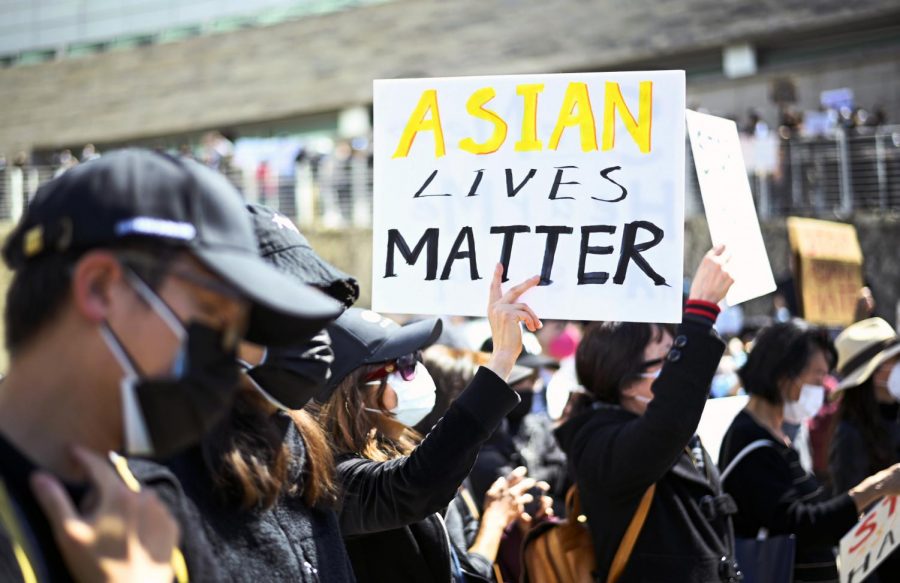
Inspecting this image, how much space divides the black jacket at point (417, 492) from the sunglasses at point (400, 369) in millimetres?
292

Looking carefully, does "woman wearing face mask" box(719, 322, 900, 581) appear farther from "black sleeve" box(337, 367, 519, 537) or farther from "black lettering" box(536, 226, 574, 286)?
"black sleeve" box(337, 367, 519, 537)

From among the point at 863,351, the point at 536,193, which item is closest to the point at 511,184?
the point at 536,193

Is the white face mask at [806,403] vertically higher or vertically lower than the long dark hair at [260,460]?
lower

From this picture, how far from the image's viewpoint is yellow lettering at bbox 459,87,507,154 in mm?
3217

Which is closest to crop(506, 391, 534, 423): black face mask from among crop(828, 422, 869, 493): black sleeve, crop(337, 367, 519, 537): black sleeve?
crop(828, 422, 869, 493): black sleeve

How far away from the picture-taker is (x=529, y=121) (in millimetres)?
3213

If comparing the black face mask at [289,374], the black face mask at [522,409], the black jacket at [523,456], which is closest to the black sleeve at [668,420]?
the black face mask at [289,374]

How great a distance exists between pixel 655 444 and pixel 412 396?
2.34 feet

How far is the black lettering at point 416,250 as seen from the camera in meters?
3.20

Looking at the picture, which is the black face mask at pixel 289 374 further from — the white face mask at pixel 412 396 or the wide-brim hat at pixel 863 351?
the wide-brim hat at pixel 863 351

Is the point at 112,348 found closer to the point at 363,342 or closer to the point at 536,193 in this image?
the point at 363,342

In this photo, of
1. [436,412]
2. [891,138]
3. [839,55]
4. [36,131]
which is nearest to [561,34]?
[839,55]

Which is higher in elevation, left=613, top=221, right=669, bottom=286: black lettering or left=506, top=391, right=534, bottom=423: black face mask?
left=613, top=221, right=669, bottom=286: black lettering

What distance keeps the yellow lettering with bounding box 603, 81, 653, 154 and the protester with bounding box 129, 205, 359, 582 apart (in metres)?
0.96
